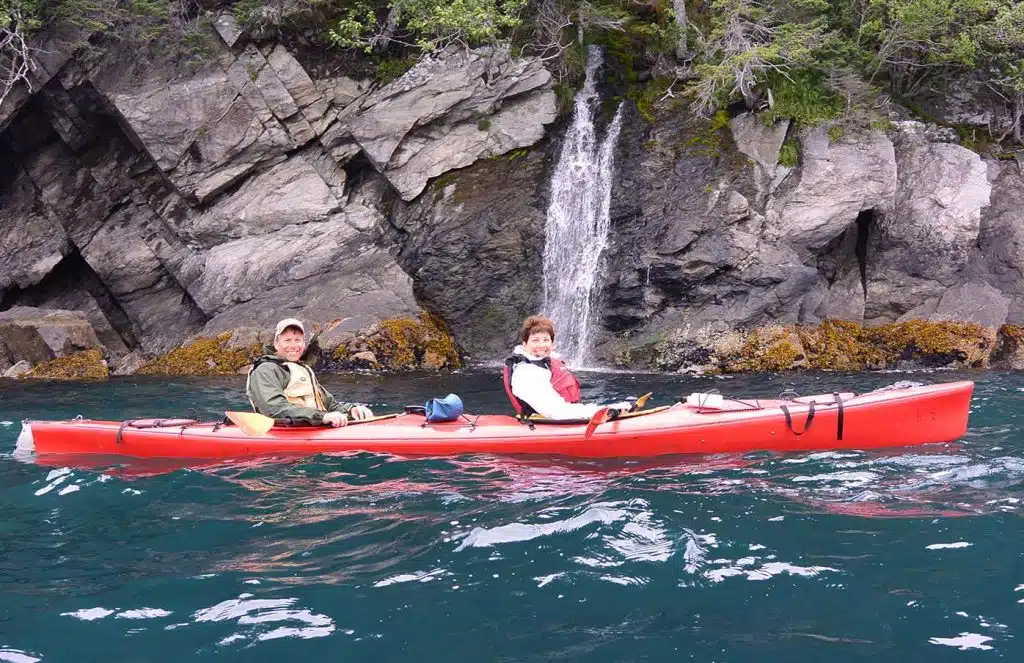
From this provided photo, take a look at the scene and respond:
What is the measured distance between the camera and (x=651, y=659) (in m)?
3.31

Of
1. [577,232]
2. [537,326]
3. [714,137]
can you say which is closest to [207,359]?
[577,232]

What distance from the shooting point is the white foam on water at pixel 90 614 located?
3.78 meters

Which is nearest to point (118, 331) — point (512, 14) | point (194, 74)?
point (194, 74)

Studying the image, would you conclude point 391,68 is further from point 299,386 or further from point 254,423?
point 254,423

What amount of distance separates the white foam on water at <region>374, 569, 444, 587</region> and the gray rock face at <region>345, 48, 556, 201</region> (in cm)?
1104

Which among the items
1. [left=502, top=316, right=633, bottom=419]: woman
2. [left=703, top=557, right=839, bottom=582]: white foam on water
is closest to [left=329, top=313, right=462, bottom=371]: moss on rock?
[left=502, top=316, right=633, bottom=419]: woman

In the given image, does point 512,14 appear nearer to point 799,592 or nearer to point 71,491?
point 71,491

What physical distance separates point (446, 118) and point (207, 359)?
229 inches

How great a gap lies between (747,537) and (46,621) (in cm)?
354

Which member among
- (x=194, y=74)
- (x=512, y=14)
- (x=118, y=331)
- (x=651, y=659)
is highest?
(x=512, y=14)

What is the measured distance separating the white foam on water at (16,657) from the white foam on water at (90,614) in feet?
1.06

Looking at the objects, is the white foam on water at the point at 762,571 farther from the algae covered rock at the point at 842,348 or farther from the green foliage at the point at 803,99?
the green foliage at the point at 803,99

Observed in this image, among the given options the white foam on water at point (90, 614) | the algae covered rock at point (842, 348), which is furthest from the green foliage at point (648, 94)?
the white foam on water at point (90, 614)

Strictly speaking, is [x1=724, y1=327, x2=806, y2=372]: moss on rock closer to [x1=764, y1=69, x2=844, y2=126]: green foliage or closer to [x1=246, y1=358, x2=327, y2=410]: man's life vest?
[x1=764, y1=69, x2=844, y2=126]: green foliage
